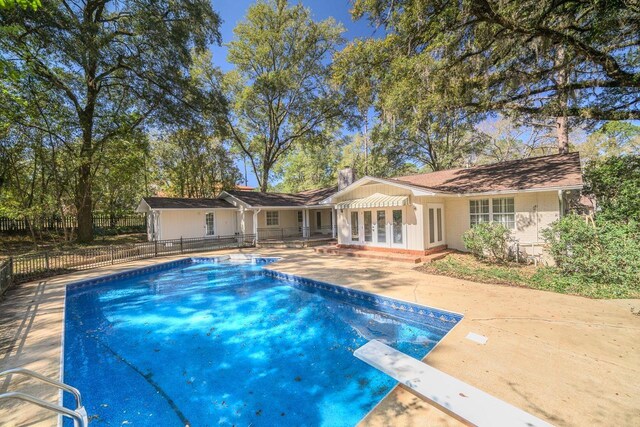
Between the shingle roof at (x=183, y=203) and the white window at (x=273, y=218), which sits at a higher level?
the shingle roof at (x=183, y=203)

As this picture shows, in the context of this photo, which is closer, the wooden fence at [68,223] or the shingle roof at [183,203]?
the shingle roof at [183,203]

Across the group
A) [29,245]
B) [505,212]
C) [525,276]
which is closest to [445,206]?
[505,212]

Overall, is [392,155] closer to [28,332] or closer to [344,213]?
[344,213]

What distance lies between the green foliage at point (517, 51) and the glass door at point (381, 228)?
21.5 feet

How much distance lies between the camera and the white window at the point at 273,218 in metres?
23.8

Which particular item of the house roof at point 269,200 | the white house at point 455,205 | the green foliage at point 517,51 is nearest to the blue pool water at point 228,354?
the white house at point 455,205

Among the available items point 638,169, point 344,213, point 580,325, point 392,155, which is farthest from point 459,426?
point 392,155

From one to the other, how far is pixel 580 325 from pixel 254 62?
95.5 ft

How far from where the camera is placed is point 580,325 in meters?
5.66

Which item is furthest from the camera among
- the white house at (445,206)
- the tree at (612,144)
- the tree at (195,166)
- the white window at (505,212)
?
the tree at (195,166)

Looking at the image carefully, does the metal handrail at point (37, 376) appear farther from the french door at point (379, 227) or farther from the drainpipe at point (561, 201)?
the drainpipe at point (561, 201)

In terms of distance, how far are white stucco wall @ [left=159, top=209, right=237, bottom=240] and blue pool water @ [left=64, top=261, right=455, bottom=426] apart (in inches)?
361

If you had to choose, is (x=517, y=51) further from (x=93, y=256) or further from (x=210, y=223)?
(x=93, y=256)

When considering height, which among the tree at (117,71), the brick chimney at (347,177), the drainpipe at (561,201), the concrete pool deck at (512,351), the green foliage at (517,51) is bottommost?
the concrete pool deck at (512,351)
